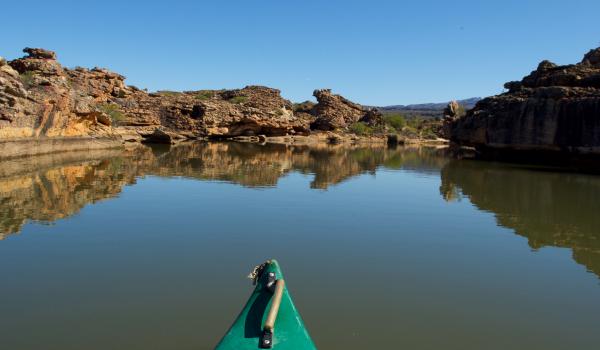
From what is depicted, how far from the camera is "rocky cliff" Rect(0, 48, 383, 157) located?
68.8 ft

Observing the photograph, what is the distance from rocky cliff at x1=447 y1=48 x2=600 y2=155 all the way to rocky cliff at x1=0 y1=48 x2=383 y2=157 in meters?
22.2

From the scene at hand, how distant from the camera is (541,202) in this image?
13562mm

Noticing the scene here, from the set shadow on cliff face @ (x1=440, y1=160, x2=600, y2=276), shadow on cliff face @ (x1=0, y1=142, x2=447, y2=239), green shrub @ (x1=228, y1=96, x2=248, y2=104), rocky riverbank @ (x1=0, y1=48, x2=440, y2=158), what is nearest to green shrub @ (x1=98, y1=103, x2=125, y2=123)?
rocky riverbank @ (x1=0, y1=48, x2=440, y2=158)

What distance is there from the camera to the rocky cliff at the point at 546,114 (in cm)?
2231

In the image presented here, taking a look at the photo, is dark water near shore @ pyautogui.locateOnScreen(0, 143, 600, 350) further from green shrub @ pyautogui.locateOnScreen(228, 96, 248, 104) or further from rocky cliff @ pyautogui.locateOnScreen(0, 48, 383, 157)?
green shrub @ pyautogui.locateOnScreen(228, 96, 248, 104)

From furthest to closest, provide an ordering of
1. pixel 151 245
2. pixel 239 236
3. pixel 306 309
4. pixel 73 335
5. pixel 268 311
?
1. pixel 239 236
2. pixel 151 245
3. pixel 306 309
4. pixel 73 335
5. pixel 268 311

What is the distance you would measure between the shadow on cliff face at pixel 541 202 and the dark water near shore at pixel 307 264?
78 mm

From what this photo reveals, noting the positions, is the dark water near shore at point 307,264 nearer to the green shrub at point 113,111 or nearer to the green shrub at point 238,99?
the green shrub at point 113,111

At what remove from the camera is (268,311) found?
3.85 metres

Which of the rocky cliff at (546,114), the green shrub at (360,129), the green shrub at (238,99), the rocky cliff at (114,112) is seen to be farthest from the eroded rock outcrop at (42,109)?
the green shrub at (360,129)

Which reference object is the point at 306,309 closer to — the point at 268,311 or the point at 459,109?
the point at 268,311

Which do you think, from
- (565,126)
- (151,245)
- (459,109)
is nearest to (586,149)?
(565,126)

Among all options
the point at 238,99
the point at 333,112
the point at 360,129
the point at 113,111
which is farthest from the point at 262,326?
the point at 333,112

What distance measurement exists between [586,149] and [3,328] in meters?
23.3
